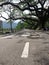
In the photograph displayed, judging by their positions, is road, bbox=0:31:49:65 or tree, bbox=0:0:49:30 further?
tree, bbox=0:0:49:30

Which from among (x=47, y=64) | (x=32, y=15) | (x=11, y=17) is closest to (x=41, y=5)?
(x=32, y=15)

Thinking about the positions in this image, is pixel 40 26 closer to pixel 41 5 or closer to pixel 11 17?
pixel 41 5

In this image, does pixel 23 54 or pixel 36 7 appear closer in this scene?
pixel 23 54

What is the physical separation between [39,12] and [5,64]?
128ft

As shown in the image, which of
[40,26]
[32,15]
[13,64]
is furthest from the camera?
[32,15]

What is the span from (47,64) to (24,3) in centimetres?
3823

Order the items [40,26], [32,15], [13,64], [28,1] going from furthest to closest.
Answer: [32,15]
[40,26]
[28,1]
[13,64]

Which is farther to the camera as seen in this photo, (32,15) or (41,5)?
(32,15)

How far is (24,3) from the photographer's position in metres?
43.1

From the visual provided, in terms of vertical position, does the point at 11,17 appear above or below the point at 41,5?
below

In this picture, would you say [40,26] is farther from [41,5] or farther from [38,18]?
[41,5]

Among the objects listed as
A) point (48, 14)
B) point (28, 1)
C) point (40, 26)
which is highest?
point (28, 1)

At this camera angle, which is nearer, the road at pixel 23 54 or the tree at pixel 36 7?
the road at pixel 23 54

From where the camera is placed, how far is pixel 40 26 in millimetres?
45688
